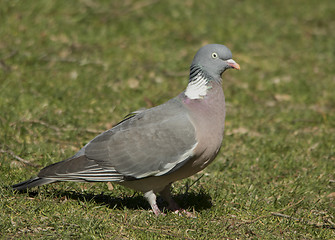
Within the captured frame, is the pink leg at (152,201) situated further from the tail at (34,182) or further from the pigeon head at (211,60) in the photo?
the pigeon head at (211,60)

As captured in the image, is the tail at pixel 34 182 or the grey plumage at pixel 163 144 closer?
the grey plumage at pixel 163 144

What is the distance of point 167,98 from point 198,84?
2760 mm

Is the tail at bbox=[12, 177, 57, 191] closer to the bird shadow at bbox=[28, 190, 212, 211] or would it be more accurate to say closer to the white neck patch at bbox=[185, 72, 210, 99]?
the bird shadow at bbox=[28, 190, 212, 211]

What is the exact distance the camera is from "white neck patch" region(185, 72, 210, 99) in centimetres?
A: 443

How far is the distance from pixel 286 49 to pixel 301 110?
1984 millimetres

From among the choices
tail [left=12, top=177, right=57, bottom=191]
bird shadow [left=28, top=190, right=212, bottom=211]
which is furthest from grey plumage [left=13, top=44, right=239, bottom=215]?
bird shadow [left=28, top=190, right=212, bottom=211]

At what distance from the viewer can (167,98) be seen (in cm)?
723

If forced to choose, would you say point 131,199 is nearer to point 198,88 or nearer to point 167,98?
point 198,88

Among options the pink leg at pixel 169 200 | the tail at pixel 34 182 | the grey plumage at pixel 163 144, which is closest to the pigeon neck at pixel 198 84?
the grey plumage at pixel 163 144

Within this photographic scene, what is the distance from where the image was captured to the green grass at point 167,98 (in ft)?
14.2

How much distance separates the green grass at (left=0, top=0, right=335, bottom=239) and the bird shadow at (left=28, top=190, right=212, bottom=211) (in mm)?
13

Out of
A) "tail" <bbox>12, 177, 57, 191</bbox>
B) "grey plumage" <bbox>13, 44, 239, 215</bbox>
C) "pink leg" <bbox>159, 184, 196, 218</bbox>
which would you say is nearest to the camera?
"grey plumage" <bbox>13, 44, 239, 215</bbox>

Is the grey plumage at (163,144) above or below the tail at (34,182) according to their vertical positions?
above

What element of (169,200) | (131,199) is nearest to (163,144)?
(169,200)
